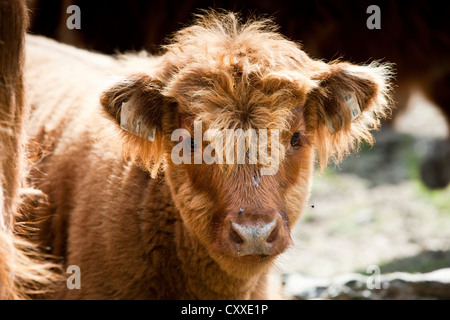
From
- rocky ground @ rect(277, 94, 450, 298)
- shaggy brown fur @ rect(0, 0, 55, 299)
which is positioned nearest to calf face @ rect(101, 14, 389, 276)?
shaggy brown fur @ rect(0, 0, 55, 299)

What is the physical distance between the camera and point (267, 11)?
8477 millimetres

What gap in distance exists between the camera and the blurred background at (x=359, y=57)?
780 centimetres

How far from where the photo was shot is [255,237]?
3.18 m

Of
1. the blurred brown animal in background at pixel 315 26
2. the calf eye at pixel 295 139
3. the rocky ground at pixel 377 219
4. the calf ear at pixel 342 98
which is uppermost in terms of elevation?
the blurred brown animal in background at pixel 315 26

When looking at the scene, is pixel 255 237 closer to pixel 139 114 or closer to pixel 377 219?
pixel 139 114

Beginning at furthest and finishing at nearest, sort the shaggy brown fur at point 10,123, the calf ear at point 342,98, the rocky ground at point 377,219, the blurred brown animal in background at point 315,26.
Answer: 1. the blurred brown animal in background at point 315,26
2. the rocky ground at point 377,219
3. the calf ear at point 342,98
4. the shaggy brown fur at point 10,123

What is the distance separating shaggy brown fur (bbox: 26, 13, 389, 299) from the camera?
3.49m

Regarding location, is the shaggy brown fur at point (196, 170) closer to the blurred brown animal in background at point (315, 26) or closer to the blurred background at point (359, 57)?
the blurred background at point (359, 57)

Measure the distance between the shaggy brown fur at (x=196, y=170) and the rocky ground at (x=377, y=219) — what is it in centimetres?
178

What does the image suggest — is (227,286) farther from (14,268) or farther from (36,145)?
(36,145)

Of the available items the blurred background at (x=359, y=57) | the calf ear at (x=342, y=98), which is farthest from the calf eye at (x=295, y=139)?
the blurred background at (x=359, y=57)
